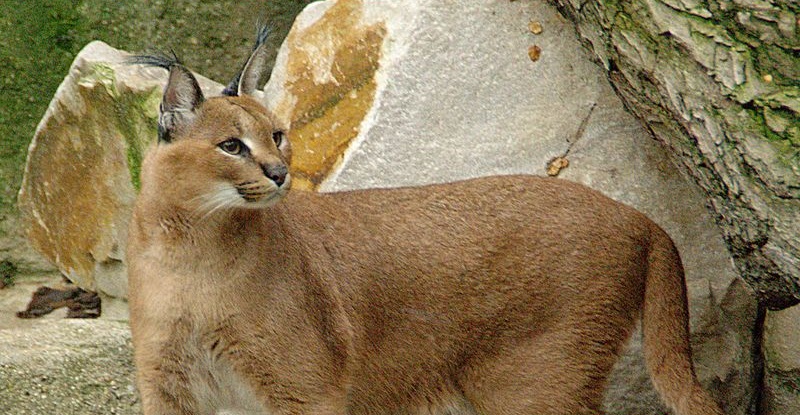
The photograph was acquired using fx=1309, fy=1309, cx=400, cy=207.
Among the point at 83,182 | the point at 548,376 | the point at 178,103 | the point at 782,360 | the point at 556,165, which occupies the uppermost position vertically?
the point at 178,103

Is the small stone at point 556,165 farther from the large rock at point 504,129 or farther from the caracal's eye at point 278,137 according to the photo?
the caracal's eye at point 278,137

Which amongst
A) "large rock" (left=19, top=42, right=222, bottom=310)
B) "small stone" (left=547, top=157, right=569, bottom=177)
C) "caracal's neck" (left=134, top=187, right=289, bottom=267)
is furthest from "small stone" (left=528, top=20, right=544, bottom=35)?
"caracal's neck" (left=134, top=187, right=289, bottom=267)

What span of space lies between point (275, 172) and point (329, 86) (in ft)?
5.67

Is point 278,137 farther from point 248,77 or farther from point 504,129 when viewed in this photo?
point 504,129

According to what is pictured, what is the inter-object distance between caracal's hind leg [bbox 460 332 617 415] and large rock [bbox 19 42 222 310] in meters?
2.42

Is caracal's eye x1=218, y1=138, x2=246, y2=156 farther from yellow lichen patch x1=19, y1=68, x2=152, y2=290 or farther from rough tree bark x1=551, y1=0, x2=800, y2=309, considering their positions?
yellow lichen patch x1=19, y1=68, x2=152, y2=290

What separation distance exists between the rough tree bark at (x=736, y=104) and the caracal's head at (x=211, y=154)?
4.58 feet

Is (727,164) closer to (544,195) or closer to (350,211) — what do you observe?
(544,195)

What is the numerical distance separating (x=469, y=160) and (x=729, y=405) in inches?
60.0

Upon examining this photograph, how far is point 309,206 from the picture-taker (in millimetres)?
4828

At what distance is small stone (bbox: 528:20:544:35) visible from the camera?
18.6ft

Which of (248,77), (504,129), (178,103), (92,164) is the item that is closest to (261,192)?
(178,103)

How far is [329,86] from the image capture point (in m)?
5.86

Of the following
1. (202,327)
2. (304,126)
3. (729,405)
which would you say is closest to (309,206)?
(202,327)
